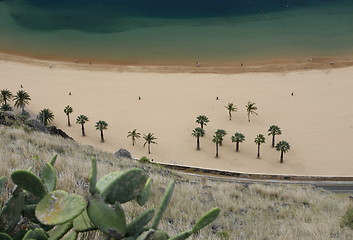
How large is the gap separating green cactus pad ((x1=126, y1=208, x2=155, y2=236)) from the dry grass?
2300 mm

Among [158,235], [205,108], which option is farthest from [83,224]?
[205,108]

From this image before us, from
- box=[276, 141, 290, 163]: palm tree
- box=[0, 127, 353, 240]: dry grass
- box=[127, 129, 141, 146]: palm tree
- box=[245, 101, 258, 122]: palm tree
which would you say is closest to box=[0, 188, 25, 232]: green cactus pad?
box=[0, 127, 353, 240]: dry grass

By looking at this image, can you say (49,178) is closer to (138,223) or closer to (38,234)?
(38,234)

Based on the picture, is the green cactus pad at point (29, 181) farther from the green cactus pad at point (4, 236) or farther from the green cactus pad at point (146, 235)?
the green cactus pad at point (146, 235)

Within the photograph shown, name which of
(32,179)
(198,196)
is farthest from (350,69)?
(32,179)

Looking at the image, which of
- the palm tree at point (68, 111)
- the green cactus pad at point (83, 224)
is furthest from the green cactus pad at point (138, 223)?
the palm tree at point (68, 111)

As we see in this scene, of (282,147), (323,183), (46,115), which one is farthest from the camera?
(46,115)

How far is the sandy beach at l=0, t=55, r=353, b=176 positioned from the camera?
3628 centimetres

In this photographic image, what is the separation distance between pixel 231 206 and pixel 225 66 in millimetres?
42867

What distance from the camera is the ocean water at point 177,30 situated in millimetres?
57500

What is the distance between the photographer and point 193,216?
998 centimetres

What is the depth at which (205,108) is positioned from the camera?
142 ft

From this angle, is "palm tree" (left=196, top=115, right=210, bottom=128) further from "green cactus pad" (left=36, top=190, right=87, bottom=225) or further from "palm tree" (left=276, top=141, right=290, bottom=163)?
"green cactus pad" (left=36, top=190, right=87, bottom=225)

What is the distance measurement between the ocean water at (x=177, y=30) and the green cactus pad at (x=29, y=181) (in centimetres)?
5140
